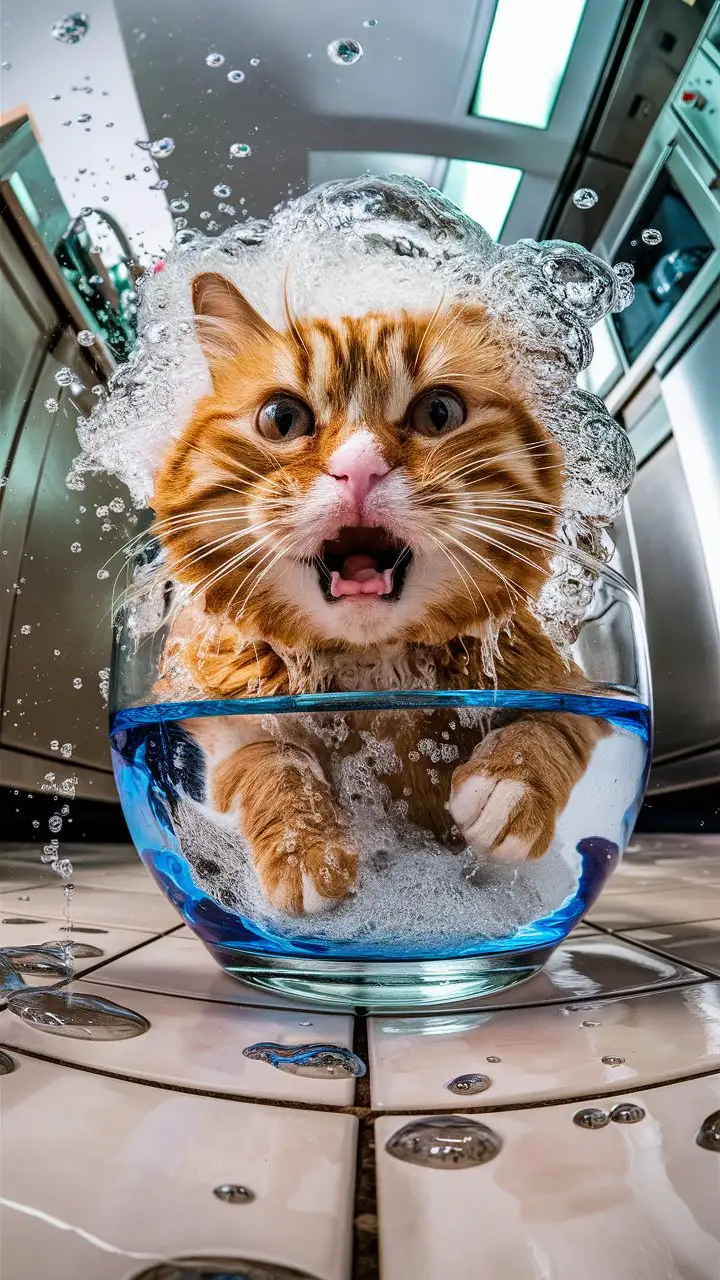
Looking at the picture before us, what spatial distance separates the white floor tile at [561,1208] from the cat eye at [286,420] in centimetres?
52

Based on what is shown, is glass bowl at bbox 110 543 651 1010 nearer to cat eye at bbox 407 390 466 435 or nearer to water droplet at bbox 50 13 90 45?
cat eye at bbox 407 390 466 435

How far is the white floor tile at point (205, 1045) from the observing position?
40cm

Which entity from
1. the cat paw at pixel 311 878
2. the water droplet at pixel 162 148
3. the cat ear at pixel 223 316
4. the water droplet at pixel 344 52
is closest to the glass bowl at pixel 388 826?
the cat paw at pixel 311 878

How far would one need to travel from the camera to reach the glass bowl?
0.53 m

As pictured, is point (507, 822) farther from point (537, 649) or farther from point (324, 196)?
point (324, 196)

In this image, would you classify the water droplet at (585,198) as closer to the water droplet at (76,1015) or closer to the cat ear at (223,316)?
the cat ear at (223,316)

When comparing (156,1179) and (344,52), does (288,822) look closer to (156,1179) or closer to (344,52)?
(156,1179)

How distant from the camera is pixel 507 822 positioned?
1.83 ft

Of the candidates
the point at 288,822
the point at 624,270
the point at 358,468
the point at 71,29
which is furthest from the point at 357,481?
the point at 71,29

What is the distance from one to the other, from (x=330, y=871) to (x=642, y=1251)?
297mm

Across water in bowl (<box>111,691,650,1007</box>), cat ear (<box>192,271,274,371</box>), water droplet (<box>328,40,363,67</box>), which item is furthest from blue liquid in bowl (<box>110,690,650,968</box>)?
water droplet (<box>328,40,363,67</box>)

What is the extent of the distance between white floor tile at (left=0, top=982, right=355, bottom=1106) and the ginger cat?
73mm

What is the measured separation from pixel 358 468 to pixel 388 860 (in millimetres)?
284

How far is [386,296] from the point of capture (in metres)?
0.82
